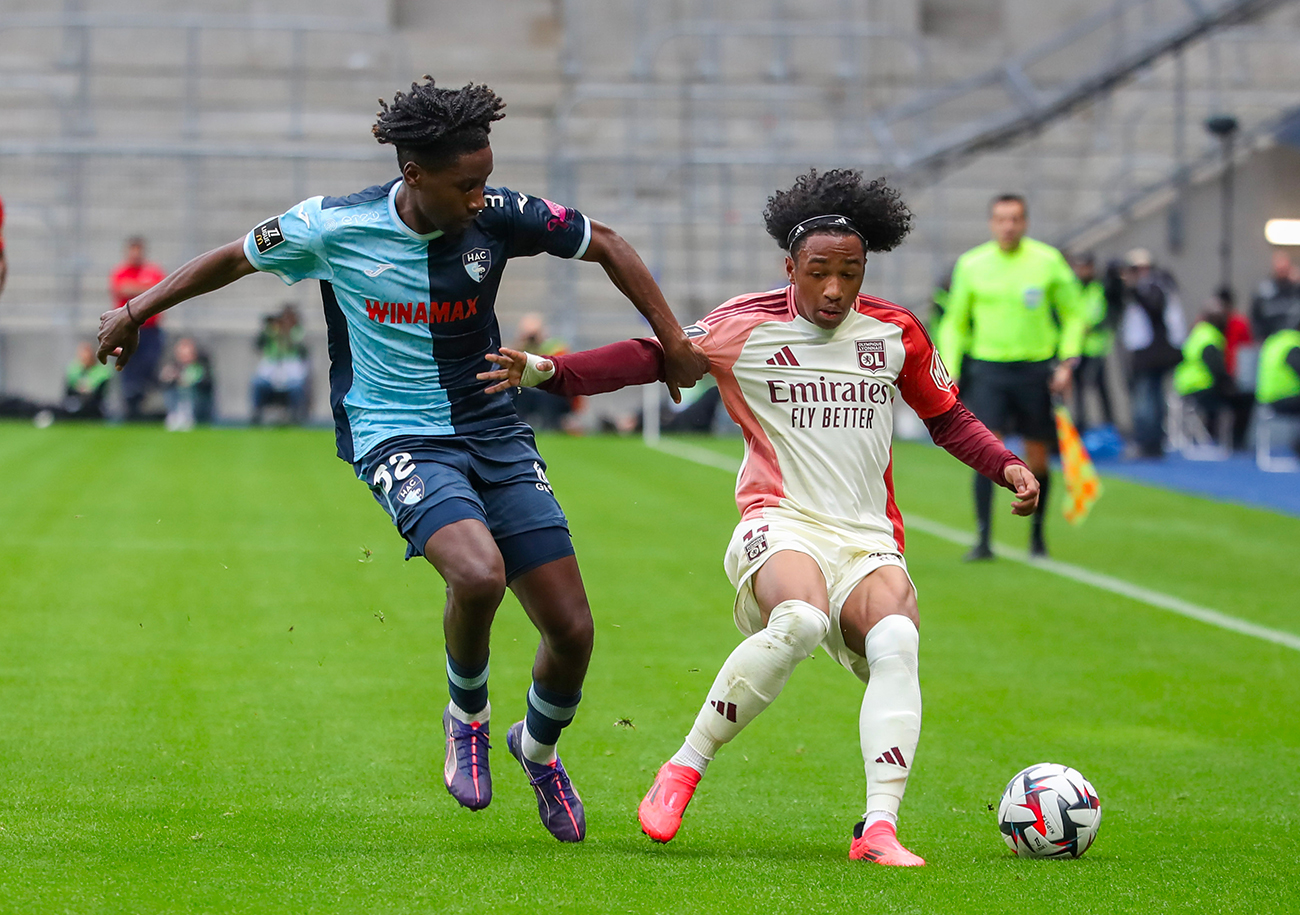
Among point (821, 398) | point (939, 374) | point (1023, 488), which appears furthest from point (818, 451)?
point (1023, 488)

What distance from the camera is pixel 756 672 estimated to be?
4.82 metres

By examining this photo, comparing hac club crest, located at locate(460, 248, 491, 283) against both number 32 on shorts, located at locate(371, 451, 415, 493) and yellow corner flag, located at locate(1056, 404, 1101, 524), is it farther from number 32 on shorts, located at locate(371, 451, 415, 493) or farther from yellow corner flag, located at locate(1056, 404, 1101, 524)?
yellow corner flag, located at locate(1056, 404, 1101, 524)

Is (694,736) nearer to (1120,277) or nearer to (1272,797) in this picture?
(1272,797)

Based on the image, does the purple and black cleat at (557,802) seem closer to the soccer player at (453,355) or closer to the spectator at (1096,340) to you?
the soccer player at (453,355)

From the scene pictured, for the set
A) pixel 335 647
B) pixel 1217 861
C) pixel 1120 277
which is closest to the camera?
pixel 1217 861

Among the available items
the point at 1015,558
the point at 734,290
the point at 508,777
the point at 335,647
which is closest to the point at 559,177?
the point at 734,290

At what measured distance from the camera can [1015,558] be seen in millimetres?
11664

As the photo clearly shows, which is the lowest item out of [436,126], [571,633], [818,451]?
[571,633]

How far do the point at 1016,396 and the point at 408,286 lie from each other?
7.10m

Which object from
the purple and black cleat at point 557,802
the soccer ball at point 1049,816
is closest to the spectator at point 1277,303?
the soccer ball at point 1049,816

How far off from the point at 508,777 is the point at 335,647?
2478mm

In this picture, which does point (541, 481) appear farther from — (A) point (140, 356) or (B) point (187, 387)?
(B) point (187, 387)

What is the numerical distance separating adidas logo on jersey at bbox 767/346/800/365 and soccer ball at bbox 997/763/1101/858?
54.5 inches

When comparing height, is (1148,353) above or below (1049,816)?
above
